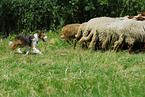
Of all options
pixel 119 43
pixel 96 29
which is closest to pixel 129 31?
pixel 119 43

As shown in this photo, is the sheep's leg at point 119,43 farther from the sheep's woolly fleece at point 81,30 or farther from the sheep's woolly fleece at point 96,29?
the sheep's woolly fleece at point 81,30

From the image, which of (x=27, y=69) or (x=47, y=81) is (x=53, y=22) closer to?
(x=27, y=69)

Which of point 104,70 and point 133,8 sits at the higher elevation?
point 133,8

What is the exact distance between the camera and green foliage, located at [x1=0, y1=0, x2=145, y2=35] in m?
8.79

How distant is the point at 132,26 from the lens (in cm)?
568

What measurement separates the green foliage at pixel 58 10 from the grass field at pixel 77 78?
413 centimetres

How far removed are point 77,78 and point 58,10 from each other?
5.75 meters

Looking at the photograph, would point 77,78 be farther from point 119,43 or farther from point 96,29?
point 96,29

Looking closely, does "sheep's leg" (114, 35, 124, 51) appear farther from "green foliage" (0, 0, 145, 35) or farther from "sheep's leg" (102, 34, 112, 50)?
"green foliage" (0, 0, 145, 35)

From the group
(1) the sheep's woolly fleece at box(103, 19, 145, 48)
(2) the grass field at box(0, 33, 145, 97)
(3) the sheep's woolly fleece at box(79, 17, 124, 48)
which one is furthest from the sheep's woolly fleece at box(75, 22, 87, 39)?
(2) the grass field at box(0, 33, 145, 97)

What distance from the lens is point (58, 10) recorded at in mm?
8906

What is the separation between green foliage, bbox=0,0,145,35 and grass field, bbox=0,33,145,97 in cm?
413

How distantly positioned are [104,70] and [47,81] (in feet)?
4.11

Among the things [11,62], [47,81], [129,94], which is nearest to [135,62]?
[129,94]
